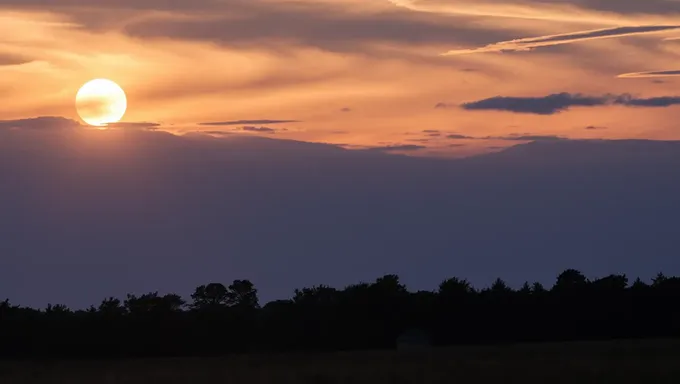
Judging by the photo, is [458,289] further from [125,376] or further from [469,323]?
[125,376]

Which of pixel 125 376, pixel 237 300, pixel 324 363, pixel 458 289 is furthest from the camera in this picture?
pixel 237 300

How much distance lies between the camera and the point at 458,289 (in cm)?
6456

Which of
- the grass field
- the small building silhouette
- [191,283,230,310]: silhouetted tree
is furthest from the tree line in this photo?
[191,283,230,310]: silhouetted tree

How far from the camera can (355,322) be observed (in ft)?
202

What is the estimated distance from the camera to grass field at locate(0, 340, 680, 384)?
34.1 metres

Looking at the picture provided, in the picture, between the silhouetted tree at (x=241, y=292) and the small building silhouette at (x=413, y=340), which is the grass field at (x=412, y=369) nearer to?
the small building silhouette at (x=413, y=340)

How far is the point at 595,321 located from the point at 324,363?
24299 mm

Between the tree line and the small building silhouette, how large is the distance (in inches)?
32.3

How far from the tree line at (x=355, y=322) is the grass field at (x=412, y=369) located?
506 inches

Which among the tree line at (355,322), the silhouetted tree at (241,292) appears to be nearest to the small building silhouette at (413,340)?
the tree line at (355,322)

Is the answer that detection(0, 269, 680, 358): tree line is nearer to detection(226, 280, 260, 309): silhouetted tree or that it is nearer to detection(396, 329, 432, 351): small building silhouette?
detection(396, 329, 432, 351): small building silhouette

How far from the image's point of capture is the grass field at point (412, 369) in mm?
34094

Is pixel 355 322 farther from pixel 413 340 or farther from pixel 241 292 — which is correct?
pixel 241 292

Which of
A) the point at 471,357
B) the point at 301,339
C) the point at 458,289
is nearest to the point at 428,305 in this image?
the point at 458,289
